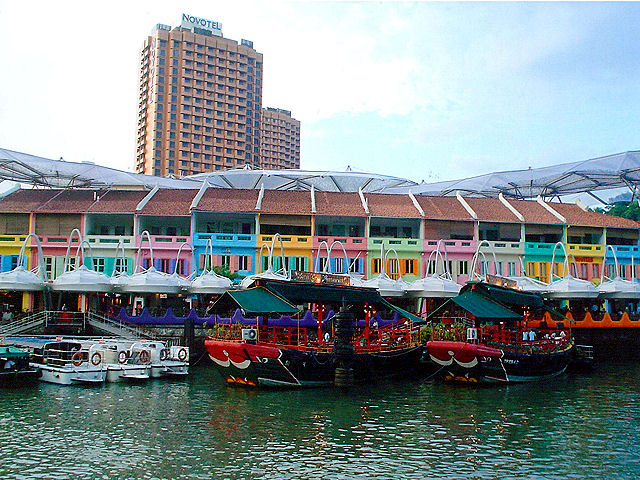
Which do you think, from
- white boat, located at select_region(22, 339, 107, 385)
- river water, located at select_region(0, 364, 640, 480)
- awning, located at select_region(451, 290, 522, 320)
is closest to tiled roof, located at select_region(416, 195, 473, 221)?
awning, located at select_region(451, 290, 522, 320)

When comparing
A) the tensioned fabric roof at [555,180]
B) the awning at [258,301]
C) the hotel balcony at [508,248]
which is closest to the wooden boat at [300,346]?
the awning at [258,301]

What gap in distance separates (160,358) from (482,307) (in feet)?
48.1

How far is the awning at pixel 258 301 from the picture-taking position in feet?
91.1

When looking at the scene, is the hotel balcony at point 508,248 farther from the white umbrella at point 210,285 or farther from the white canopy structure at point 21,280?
the white canopy structure at point 21,280

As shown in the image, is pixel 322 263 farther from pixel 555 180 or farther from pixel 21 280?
pixel 555 180

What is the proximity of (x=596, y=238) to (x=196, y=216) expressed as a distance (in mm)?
29388

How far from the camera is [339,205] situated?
168ft

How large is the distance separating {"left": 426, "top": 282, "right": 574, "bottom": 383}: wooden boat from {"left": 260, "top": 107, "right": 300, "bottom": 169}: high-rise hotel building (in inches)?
4270

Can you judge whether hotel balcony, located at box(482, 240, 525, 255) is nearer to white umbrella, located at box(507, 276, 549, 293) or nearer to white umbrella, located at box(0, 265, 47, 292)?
white umbrella, located at box(507, 276, 549, 293)

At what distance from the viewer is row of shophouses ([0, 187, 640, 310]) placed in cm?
4753

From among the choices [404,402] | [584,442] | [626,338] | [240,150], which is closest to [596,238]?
[626,338]

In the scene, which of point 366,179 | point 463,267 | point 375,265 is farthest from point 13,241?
point 366,179

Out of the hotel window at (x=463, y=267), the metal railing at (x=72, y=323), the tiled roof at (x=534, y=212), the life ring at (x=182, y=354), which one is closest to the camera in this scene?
the life ring at (x=182, y=354)

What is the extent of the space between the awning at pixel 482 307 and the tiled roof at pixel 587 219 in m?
21.1
